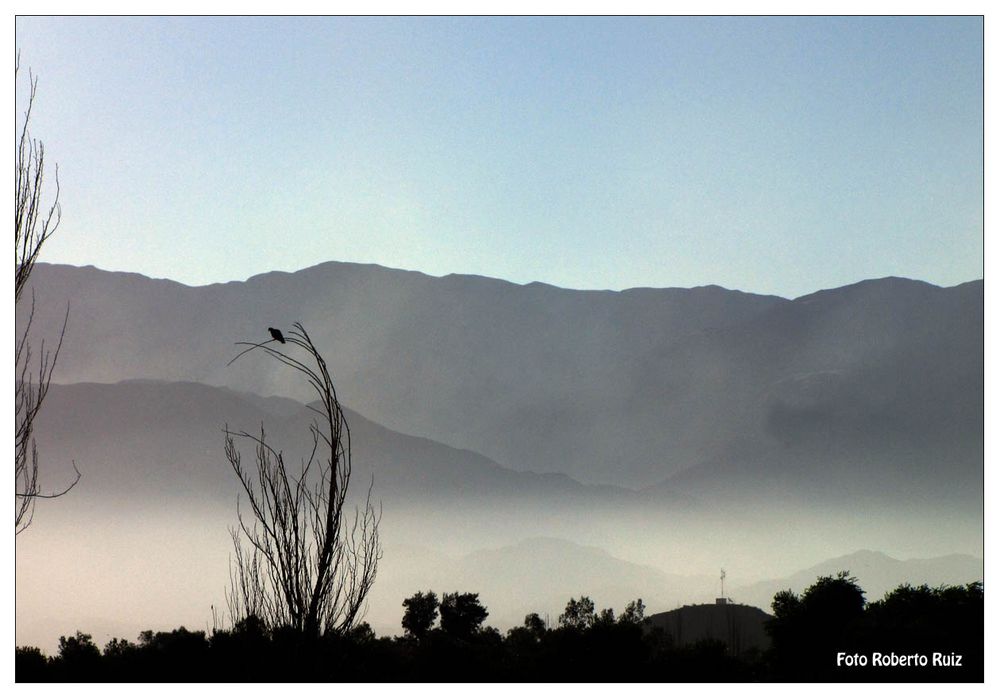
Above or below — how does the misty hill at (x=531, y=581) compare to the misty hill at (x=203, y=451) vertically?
below

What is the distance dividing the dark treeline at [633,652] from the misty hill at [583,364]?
2208mm

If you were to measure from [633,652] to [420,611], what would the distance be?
10.1ft

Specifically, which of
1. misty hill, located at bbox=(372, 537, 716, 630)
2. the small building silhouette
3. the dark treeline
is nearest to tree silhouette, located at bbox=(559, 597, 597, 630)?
misty hill, located at bbox=(372, 537, 716, 630)

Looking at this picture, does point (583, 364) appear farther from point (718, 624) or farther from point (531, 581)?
point (718, 624)

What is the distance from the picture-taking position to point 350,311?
1111cm

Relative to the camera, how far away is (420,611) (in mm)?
9938

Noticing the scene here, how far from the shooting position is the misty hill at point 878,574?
841 centimetres

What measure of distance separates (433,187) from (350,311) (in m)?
2.85

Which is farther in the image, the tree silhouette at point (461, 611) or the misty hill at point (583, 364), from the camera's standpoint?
the misty hill at point (583, 364)

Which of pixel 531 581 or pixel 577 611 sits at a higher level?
pixel 531 581

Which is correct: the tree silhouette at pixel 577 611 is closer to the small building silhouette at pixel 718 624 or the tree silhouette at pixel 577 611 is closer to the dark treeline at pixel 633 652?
the small building silhouette at pixel 718 624

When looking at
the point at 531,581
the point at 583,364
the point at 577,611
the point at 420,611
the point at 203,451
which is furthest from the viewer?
the point at 203,451

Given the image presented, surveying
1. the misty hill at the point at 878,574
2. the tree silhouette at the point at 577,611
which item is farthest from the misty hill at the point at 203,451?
the misty hill at the point at 878,574

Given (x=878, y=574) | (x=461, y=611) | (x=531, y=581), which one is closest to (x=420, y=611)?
(x=461, y=611)
